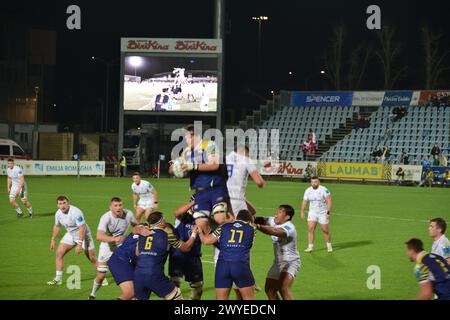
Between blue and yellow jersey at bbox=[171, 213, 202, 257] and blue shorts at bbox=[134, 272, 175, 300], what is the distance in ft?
4.09

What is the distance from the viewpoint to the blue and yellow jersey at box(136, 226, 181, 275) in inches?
492

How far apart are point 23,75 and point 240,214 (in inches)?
3122

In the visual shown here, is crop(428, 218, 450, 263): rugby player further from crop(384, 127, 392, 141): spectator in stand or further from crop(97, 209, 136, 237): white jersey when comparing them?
crop(384, 127, 392, 141): spectator in stand

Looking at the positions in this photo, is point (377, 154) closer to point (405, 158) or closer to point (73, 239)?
point (405, 158)

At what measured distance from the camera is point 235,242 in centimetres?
1230

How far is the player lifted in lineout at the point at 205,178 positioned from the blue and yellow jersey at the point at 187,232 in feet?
1.27

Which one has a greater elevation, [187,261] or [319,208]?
[319,208]

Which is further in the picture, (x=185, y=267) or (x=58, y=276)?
(x=58, y=276)

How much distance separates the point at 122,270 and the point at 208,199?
1818 mm

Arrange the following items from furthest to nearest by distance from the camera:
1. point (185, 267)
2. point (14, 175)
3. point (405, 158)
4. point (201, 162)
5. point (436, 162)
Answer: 1. point (405, 158)
2. point (436, 162)
3. point (14, 175)
4. point (185, 267)
5. point (201, 162)

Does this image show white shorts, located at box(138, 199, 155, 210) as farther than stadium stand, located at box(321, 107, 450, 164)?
No

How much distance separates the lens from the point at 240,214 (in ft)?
41.2

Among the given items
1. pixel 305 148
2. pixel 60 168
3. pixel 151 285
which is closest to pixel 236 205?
pixel 151 285

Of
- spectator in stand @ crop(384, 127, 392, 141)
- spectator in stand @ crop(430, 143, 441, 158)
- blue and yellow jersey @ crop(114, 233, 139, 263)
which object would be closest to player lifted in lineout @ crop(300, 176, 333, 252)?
blue and yellow jersey @ crop(114, 233, 139, 263)
